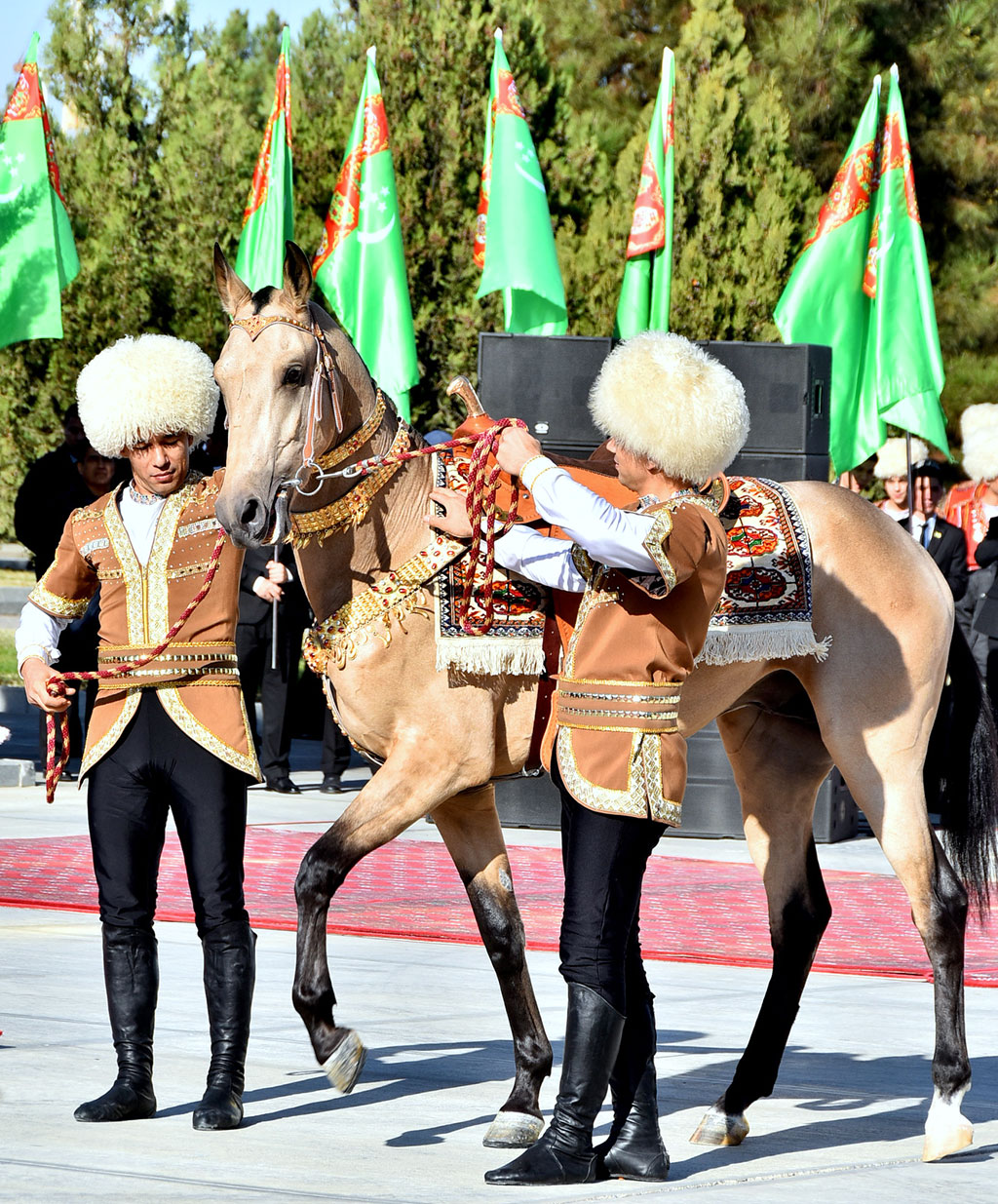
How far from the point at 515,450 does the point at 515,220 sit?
34.8 feet

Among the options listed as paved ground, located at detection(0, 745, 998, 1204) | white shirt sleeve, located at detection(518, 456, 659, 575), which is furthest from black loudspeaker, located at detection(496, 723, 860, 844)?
white shirt sleeve, located at detection(518, 456, 659, 575)

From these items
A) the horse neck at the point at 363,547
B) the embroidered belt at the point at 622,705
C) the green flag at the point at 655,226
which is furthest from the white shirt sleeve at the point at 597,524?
the green flag at the point at 655,226

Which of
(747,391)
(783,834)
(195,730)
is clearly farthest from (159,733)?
(747,391)

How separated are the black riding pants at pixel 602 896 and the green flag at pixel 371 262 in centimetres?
996

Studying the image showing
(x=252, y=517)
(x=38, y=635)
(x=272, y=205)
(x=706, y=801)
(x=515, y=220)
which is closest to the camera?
(x=252, y=517)

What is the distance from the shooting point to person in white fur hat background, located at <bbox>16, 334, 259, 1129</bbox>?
4.85 m

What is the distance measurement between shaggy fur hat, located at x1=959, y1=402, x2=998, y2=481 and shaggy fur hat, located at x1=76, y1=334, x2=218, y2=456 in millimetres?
7353

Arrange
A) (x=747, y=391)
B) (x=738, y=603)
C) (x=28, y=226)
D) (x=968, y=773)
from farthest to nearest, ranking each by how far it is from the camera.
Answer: (x=28, y=226), (x=747, y=391), (x=968, y=773), (x=738, y=603)

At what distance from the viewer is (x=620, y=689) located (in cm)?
425

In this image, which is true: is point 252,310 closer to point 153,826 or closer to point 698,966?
point 153,826

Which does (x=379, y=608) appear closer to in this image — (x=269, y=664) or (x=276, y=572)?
(x=276, y=572)

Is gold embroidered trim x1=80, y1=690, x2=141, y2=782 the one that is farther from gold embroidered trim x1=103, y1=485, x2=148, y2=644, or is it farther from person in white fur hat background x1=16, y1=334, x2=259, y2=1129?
gold embroidered trim x1=103, y1=485, x2=148, y2=644

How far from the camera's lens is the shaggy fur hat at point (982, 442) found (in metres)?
11.4

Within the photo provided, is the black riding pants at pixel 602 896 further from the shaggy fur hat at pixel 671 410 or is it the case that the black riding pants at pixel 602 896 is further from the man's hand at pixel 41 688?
the man's hand at pixel 41 688
